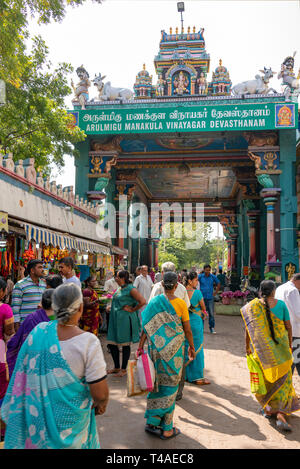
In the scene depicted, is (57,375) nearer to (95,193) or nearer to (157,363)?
(157,363)

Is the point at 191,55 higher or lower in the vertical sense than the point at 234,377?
higher

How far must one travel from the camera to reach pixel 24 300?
3.89 m

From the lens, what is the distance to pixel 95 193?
1270cm

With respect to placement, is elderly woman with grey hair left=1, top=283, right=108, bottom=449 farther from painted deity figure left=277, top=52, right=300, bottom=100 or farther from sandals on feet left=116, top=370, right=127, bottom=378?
painted deity figure left=277, top=52, right=300, bottom=100

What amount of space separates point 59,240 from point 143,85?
9.06m

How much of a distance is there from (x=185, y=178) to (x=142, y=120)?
7320 millimetres

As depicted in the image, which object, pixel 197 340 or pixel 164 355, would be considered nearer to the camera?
pixel 164 355

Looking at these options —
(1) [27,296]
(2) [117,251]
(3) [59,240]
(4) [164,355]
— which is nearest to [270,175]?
(2) [117,251]

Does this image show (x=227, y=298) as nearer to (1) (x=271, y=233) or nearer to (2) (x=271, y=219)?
(1) (x=271, y=233)

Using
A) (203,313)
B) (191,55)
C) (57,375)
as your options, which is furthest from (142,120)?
(57,375)

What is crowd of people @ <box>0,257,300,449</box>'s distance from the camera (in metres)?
1.96

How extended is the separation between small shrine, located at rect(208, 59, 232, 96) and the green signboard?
277 cm

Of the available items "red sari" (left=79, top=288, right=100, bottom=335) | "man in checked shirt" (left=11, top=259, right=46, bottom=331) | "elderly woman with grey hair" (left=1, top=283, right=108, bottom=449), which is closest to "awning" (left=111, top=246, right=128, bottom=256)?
"red sari" (left=79, top=288, right=100, bottom=335)

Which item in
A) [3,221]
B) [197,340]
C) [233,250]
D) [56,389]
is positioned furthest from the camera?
[233,250]
